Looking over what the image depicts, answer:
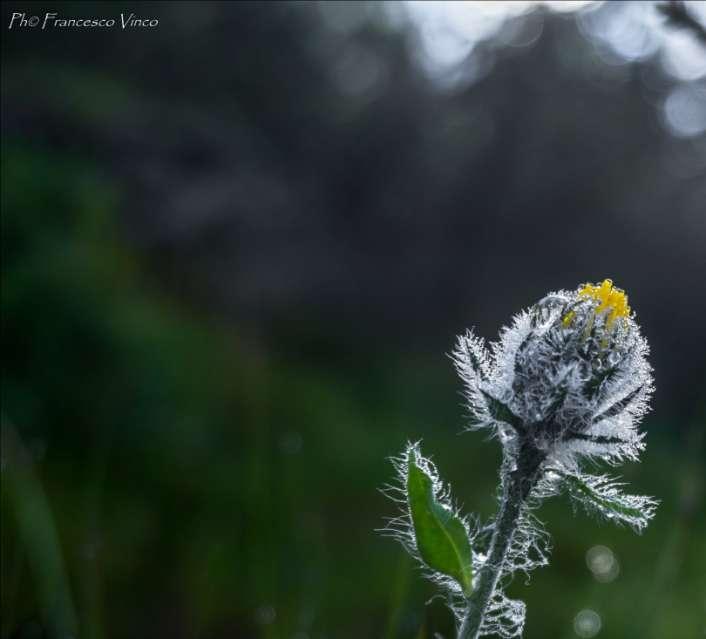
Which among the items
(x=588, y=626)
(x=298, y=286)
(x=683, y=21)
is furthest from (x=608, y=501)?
(x=298, y=286)

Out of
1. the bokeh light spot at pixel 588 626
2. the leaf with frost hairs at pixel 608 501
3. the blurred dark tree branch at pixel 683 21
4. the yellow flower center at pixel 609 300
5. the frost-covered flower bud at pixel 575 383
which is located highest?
the blurred dark tree branch at pixel 683 21

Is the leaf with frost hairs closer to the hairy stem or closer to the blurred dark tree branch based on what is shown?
the hairy stem

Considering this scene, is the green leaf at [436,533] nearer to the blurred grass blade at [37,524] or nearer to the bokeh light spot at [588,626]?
the bokeh light spot at [588,626]

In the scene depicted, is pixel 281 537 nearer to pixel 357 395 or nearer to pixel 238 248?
pixel 357 395

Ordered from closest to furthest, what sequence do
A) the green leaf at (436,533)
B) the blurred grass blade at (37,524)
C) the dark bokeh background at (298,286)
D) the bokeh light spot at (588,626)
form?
the green leaf at (436,533)
the bokeh light spot at (588,626)
the blurred grass blade at (37,524)
the dark bokeh background at (298,286)

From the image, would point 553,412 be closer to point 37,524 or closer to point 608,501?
point 608,501

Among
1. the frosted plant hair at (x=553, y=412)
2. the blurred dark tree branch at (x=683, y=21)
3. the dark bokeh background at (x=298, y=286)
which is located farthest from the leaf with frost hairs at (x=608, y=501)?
the blurred dark tree branch at (x=683, y=21)
